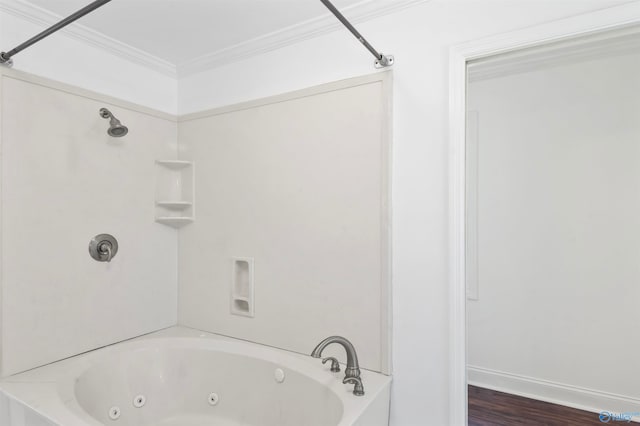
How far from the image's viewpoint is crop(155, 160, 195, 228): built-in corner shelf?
2.41m

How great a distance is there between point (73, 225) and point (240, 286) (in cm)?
97

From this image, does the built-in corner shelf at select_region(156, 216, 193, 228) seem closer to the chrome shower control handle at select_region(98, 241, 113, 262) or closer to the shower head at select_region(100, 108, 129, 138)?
the chrome shower control handle at select_region(98, 241, 113, 262)

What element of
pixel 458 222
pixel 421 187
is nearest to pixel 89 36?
pixel 421 187

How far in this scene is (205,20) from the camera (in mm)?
1934

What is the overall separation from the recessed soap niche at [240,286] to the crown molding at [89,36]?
4.52 ft

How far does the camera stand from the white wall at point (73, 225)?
176cm

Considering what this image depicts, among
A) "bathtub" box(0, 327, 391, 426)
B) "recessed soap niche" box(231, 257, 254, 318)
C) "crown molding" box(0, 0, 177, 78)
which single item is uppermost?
"crown molding" box(0, 0, 177, 78)

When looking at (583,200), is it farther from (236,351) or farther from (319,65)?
(236,351)

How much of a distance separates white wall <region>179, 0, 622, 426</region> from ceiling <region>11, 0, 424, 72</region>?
19 centimetres

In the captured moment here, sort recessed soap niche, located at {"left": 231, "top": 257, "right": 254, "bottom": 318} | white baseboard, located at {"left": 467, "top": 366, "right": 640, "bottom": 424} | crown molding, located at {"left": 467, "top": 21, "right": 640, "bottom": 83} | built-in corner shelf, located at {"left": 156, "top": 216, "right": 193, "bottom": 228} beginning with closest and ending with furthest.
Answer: crown molding, located at {"left": 467, "top": 21, "right": 640, "bottom": 83} → white baseboard, located at {"left": 467, "top": 366, "right": 640, "bottom": 424} → recessed soap niche, located at {"left": 231, "top": 257, "right": 254, "bottom": 318} → built-in corner shelf, located at {"left": 156, "top": 216, "right": 193, "bottom": 228}

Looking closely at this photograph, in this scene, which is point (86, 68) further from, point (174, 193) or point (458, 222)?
point (458, 222)

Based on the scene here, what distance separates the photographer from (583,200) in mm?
1512

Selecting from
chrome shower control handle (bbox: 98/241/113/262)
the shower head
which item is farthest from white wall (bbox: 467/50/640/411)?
chrome shower control handle (bbox: 98/241/113/262)

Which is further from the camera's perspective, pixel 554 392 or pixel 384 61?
pixel 384 61
